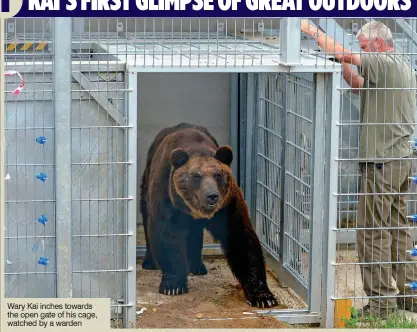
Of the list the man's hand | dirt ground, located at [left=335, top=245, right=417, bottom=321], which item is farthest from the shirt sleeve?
dirt ground, located at [left=335, top=245, right=417, bottom=321]

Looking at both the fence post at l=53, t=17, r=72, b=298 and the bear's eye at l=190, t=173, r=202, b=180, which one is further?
the bear's eye at l=190, t=173, r=202, b=180

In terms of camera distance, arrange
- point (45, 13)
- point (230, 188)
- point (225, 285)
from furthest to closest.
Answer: point (225, 285), point (230, 188), point (45, 13)

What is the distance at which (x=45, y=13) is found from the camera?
19.2ft

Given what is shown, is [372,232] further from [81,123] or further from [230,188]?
[81,123]

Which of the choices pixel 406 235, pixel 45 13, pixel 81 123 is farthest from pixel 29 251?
pixel 406 235

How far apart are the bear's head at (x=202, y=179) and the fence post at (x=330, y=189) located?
0.94 m

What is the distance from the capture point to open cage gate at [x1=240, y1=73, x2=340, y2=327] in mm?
6371

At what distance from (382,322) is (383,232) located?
0.61 meters

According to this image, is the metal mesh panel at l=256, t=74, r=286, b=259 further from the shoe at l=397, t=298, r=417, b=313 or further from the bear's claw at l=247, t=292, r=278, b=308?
the shoe at l=397, t=298, r=417, b=313

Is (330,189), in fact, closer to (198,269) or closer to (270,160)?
(270,160)

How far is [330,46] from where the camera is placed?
249 inches

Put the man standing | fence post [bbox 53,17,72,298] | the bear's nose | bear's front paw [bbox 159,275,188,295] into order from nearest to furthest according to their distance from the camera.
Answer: fence post [bbox 53,17,72,298] → the man standing → the bear's nose → bear's front paw [bbox 159,275,188,295]

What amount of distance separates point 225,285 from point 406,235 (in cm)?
164

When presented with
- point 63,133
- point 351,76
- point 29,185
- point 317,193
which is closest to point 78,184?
point 29,185
